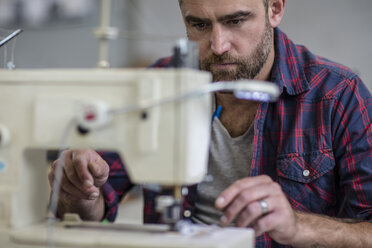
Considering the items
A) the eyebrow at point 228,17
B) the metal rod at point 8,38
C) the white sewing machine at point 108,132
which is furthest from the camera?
the eyebrow at point 228,17

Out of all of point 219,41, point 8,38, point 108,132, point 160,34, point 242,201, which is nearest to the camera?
point 108,132

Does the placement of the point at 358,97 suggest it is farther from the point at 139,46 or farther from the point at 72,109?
the point at 139,46

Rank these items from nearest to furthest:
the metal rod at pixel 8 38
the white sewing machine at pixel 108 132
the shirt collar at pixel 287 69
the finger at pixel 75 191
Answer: the white sewing machine at pixel 108 132, the metal rod at pixel 8 38, the finger at pixel 75 191, the shirt collar at pixel 287 69

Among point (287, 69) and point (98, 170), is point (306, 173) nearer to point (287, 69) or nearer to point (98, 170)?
point (287, 69)

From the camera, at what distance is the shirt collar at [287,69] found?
5.61 ft

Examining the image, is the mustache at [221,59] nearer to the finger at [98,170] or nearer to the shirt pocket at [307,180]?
the shirt pocket at [307,180]

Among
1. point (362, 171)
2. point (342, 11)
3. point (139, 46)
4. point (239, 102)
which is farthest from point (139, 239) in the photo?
point (139, 46)

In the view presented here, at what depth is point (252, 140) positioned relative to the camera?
1.75m

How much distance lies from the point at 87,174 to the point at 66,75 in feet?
1.40

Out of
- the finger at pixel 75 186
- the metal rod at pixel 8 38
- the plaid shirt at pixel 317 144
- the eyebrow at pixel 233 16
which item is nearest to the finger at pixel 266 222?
the plaid shirt at pixel 317 144

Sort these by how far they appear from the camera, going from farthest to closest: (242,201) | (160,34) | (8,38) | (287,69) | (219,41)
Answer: (160,34), (287,69), (219,41), (8,38), (242,201)

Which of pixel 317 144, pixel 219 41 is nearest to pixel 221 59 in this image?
pixel 219 41

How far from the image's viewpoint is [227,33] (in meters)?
1.59

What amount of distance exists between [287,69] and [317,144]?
1.06 feet
